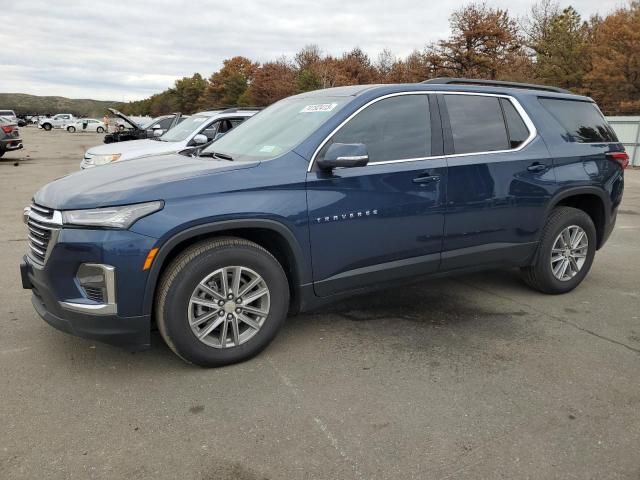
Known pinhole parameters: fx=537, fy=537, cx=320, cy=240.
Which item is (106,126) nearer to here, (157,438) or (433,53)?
(433,53)

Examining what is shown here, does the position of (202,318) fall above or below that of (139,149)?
below

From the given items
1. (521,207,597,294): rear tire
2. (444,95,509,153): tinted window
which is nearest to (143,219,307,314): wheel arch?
(444,95,509,153): tinted window

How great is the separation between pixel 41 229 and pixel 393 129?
2.43m

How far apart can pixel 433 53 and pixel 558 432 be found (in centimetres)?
4337

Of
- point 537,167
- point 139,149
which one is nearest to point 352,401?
point 537,167

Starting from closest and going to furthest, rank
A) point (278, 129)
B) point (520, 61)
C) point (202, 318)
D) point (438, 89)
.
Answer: point (202, 318)
point (278, 129)
point (438, 89)
point (520, 61)

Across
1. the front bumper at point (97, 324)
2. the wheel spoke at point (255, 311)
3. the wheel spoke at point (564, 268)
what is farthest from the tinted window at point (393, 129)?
the wheel spoke at point (564, 268)

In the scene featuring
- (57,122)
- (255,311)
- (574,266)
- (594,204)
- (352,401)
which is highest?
(57,122)

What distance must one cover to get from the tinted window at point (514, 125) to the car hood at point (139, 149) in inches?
225

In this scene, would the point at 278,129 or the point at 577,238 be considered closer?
the point at 278,129

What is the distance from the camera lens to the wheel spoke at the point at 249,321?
3.42m

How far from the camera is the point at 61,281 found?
10.1ft

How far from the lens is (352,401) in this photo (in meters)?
3.05

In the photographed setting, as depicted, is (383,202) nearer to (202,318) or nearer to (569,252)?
(202,318)
